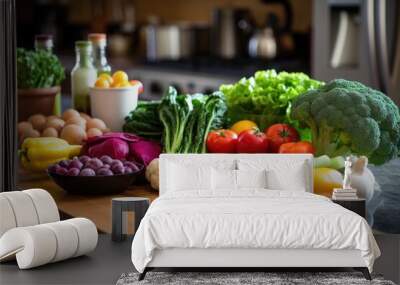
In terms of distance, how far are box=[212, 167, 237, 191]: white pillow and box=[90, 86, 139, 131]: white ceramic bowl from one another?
1.03 m

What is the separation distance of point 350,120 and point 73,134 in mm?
1426

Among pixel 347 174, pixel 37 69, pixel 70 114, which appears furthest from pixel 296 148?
pixel 37 69

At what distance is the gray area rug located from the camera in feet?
11.7

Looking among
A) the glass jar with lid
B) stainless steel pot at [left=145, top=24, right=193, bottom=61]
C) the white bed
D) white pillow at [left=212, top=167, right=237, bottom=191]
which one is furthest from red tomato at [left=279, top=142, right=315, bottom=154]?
stainless steel pot at [left=145, top=24, right=193, bottom=61]

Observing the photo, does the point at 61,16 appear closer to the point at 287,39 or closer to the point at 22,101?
the point at 287,39

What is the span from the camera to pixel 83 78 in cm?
507

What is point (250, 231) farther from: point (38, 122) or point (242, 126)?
point (38, 122)

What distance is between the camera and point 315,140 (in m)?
4.68

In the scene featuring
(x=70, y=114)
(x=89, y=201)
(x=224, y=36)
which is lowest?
(x=89, y=201)

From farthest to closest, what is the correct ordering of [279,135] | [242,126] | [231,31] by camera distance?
[231,31]
[242,126]
[279,135]

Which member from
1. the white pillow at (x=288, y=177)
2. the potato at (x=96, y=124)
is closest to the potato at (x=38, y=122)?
the potato at (x=96, y=124)

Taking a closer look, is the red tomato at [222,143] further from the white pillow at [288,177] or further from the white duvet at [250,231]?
the white duvet at [250,231]

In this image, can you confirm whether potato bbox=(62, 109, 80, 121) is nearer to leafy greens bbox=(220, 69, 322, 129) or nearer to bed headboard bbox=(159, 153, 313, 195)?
leafy greens bbox=(220, 69, 322, 129)

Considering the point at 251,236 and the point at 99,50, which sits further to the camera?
the point at 99,50
